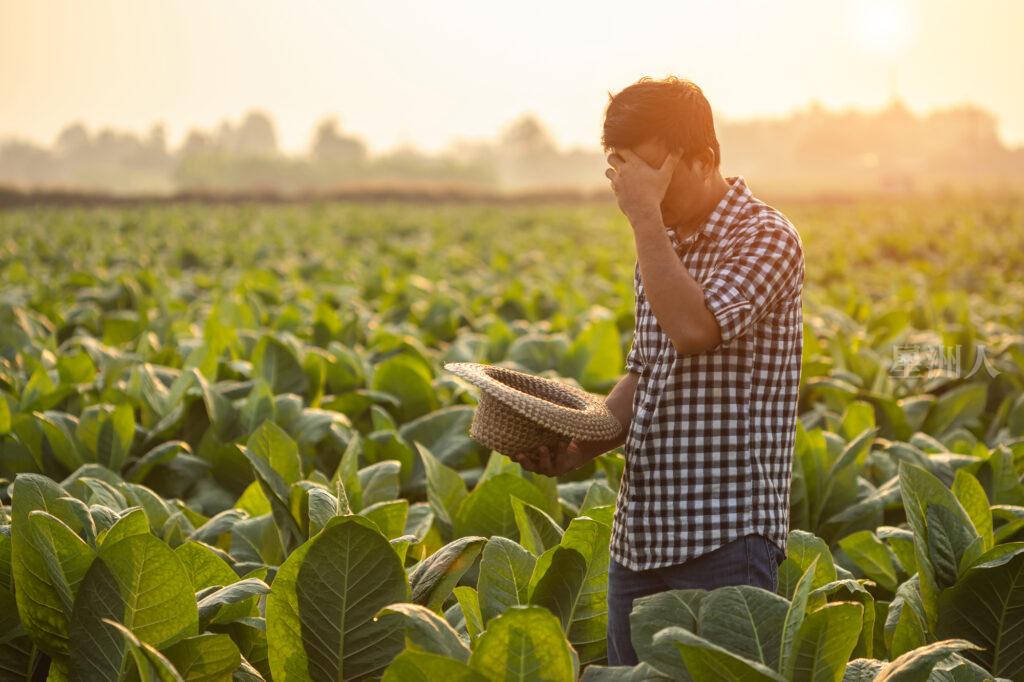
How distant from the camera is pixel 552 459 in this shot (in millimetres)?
2156

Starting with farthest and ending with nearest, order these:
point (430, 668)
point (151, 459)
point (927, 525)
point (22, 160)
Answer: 1. point (22, 160)
2. point (151, 459)
3. point (927, 525)
4. point (430, 668)

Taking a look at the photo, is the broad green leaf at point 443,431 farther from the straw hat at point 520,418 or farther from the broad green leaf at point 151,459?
the straw hat at point 520,418

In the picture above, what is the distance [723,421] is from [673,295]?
0.94 ft

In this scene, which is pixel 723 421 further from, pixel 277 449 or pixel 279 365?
pixel 279 365

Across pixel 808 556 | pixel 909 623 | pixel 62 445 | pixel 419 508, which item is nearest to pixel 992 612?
pixel 909 623

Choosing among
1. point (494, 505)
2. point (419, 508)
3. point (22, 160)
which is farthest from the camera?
point (22, 160)

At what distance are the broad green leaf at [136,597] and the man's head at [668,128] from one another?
1.12 meters

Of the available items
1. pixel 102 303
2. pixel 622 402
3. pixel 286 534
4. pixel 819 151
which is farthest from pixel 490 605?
pixel 819 151

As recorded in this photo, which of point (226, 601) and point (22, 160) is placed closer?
point (226, 601)

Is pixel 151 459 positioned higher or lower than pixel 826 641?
lower

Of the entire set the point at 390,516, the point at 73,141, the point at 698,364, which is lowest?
the point at 390,516

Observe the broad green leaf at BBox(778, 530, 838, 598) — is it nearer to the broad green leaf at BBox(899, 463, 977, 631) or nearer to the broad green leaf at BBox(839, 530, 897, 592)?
the broad green leaf at BBox(899, 463, 977, 631)

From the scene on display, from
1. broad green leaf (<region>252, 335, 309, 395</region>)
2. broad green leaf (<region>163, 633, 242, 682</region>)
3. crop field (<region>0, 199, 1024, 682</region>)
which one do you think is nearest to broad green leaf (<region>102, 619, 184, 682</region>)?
crop field (<region>0, 199, 1024, 682</region>)

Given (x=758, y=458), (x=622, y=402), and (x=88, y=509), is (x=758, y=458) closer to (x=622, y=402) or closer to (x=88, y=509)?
(x=622, y=402)
